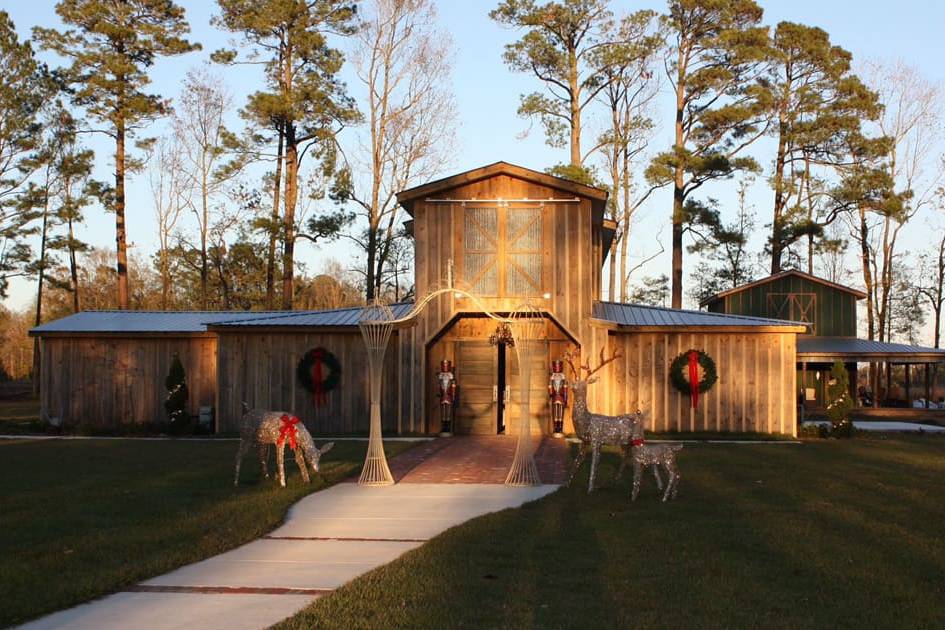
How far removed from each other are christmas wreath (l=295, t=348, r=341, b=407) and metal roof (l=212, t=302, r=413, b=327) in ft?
2.46

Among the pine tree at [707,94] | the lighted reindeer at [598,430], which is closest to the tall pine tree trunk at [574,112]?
the pine tree at [707,94]

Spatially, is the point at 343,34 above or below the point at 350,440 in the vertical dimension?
above

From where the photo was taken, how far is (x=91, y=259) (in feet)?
196

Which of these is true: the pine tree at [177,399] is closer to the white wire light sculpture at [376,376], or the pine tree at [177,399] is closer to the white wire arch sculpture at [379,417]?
the white wire light sculpture at [376,376]

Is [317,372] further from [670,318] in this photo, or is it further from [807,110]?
[807,110]

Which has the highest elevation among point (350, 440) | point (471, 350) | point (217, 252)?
point (217, 252)

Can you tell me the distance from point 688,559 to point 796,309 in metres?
30.6

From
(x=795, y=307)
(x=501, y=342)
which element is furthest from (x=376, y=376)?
(x=795, y=307)

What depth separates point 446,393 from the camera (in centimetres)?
2216

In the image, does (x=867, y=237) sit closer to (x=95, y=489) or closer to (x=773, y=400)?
(x=773, y=400)

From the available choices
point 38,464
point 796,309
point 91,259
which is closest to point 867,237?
point 796,309

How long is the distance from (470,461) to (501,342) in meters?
5.99

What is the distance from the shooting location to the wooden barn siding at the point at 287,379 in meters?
23.5

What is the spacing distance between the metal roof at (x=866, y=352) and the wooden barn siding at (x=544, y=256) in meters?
15.2
